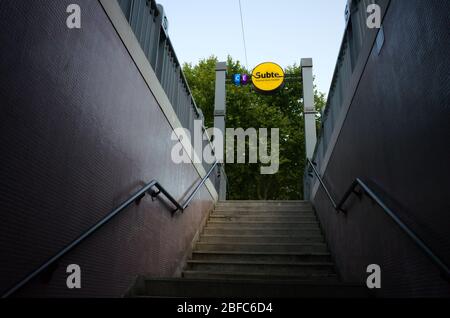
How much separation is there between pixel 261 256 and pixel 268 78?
6.68m

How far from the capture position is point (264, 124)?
52.9 ft

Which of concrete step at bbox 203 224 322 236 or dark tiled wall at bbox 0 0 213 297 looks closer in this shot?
dark tiled wall at bbox 0 0 213 297

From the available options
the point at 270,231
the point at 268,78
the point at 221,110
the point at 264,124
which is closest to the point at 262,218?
the point at 270,231

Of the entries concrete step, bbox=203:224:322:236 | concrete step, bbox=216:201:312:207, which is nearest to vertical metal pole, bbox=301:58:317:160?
concrete step, bbox=216:201:312:207

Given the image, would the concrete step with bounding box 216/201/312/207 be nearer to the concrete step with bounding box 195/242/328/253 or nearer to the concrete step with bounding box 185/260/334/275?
the concrete step with bounding box 195/242/328/253

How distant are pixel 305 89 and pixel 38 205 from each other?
30.8ft

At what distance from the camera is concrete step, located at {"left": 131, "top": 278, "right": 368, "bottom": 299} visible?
128 inches

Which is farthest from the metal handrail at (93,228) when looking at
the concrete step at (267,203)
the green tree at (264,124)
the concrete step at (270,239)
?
the green tree at (264,124)

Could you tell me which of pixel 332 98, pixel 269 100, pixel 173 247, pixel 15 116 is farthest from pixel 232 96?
pixel 15 116

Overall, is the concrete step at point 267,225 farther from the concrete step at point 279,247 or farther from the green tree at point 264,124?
the green tree at point 264,124

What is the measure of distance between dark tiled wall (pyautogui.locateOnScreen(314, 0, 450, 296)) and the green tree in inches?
464

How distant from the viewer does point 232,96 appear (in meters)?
16.9

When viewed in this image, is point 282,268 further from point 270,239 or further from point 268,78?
point 268,78

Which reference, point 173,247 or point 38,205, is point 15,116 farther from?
point 173,247
